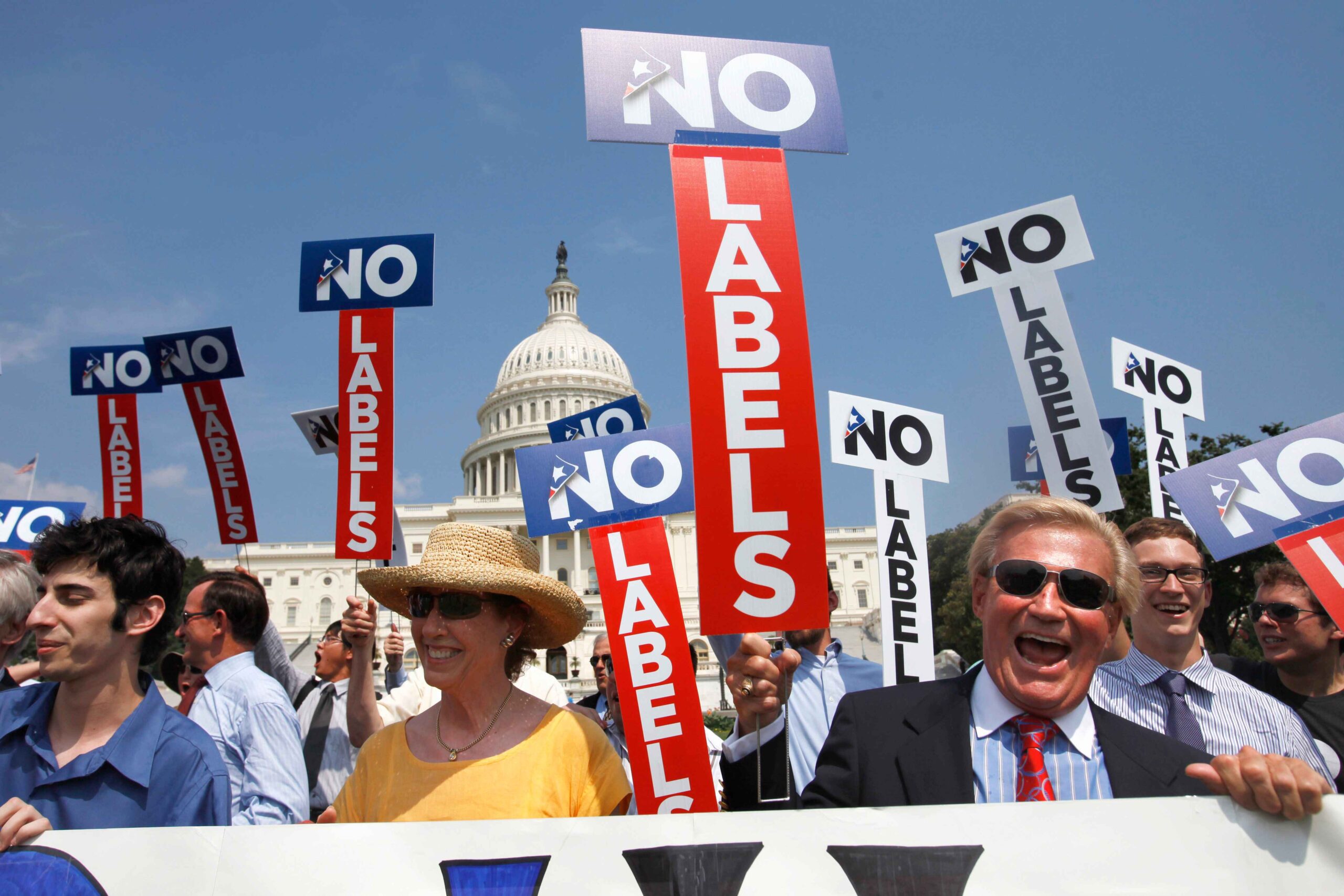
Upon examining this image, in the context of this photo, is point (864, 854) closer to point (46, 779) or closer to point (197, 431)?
point (46, 779)

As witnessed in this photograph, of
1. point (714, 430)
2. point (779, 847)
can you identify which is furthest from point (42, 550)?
point (779, 847)

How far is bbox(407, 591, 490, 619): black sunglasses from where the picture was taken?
3.36 metres

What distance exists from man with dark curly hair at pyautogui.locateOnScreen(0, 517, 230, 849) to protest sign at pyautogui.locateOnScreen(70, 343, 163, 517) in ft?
20.7

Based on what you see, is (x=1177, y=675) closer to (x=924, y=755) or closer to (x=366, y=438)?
(x=924, y=755)

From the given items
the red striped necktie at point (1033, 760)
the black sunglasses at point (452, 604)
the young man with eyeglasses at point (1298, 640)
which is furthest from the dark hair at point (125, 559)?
the young man with eyeglasses at point (1298, 640)

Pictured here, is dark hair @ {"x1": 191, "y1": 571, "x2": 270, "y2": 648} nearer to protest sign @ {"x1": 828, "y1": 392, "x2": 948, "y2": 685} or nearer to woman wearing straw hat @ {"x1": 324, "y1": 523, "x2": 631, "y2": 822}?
woman wearing straw hat @ {"x1": 324, "y1": 523, "x2": 631, "y2": 822}

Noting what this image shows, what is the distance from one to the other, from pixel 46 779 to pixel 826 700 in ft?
12.6

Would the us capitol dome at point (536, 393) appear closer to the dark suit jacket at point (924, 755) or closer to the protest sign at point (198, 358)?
the protest sign at point (198, 358)

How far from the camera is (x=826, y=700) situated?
5590 millimetres

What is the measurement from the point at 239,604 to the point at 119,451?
5.36 meters

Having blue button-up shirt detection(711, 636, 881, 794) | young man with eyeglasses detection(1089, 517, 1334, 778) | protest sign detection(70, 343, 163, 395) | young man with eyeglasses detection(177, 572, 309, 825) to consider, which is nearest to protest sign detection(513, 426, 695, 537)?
blue button-up shirt detection(711, 636, 881, 794)

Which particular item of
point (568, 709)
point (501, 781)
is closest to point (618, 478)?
point (568, 709)

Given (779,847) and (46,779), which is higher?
(46,779)

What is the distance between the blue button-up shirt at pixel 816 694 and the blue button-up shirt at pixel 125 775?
8.46 ft
